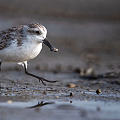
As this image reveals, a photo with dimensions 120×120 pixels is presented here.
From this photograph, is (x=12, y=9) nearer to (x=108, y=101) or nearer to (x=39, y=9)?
(x=39, y=9)

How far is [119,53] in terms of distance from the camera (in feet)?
50.0

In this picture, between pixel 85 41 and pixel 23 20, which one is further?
pixel 23 20

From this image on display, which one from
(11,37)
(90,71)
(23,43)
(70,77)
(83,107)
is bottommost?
(83,107)

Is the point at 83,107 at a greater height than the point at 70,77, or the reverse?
the point at 70,77

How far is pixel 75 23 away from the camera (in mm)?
18688

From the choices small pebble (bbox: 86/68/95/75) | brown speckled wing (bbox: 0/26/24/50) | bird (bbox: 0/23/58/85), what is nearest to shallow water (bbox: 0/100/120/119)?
bird (bbox: 0/23/58/85)

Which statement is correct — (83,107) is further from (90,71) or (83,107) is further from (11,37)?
(90,71)

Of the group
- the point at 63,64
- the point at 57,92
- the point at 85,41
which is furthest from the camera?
the point at 85,41

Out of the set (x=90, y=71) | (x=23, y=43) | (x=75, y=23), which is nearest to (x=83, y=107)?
(x=23, y=43)

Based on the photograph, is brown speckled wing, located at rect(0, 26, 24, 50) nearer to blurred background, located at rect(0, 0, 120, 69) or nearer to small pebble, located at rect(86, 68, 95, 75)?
small pebble, located at rect(86, 68, 95, 75)

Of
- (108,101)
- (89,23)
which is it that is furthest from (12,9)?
(108,101)

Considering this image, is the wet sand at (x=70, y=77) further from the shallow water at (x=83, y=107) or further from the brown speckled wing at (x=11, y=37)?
the brown speckled wing at (x=11, y=37)

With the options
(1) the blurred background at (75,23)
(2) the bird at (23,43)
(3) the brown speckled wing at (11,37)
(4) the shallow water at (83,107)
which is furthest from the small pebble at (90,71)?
(4) the shallow water at (83,107)

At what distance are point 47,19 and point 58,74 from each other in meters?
6.68
